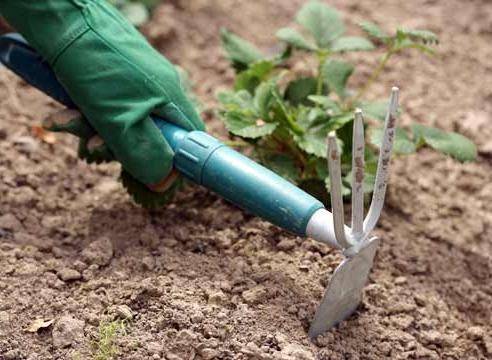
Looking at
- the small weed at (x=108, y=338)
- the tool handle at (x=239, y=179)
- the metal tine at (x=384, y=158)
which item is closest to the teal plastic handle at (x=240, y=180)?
the tool handle at (x=239, y=179)

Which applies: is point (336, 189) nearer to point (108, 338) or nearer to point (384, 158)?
point (384, 158)

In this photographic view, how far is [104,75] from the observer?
164 centimetres

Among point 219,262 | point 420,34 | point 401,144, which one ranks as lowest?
Answer: point 219,262

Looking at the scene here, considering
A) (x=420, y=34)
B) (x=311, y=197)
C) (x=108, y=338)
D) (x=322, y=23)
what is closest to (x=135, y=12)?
(x=322, y=23)

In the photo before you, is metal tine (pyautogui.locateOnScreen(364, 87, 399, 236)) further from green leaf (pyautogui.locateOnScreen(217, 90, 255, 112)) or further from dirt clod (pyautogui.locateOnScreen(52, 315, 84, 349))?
dirt clod (pyautogui.locateOnScreen(52, 315, 84, 349))

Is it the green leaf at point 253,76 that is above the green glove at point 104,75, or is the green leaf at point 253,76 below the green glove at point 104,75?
below

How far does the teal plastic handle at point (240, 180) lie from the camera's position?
5.03 ft

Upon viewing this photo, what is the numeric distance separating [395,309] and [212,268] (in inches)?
15.3

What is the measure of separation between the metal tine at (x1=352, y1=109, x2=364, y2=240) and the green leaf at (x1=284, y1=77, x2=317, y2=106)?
56 centimetres

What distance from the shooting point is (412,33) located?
180cm

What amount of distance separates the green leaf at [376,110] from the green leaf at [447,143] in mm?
76

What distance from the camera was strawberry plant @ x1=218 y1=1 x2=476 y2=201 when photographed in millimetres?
1810

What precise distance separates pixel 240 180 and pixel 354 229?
238 millimetres

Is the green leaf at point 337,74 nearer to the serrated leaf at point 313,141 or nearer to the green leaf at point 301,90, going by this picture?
the green leaf at point 301,90
